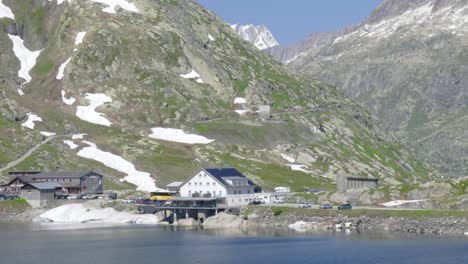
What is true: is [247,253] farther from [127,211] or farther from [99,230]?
[127,211]

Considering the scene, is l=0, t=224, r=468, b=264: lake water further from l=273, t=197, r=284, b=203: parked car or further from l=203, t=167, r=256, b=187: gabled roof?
l=273, t=197, r=284, b=203: parked car

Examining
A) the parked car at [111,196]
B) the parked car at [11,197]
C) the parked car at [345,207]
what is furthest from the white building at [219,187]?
the parked car at [11,197]

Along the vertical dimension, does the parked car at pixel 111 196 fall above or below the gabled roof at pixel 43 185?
below

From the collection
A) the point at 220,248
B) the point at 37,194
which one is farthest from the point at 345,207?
the point at 37,194

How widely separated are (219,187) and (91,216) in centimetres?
2811

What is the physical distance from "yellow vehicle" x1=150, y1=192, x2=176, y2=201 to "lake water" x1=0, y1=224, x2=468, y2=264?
3317 centimetres

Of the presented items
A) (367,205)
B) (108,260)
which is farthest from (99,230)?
(367,205)

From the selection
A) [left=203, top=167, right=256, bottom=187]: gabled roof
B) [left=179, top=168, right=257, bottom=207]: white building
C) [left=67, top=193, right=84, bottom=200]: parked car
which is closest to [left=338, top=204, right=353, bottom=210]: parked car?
[left=179, top=168, right=257, bottom=207]: white building

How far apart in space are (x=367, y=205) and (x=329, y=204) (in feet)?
25.1

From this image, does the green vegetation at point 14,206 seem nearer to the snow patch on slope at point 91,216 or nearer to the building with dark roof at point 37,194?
the building with dark roof at point 37,194

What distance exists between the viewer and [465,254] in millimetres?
111688

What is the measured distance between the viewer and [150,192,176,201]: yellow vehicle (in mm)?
183500

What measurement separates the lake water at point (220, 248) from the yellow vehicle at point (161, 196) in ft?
109

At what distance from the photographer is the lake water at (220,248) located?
112m
